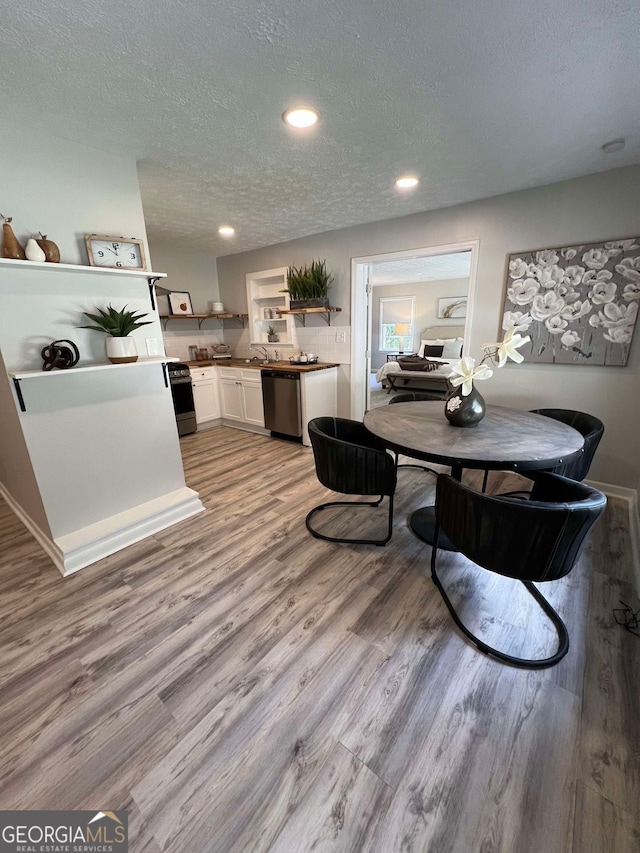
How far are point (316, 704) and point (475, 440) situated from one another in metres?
1.42

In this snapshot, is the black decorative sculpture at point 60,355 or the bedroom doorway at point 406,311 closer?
the black decorative sculpture at point 60,355

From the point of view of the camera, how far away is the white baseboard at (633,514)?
77.7 inches

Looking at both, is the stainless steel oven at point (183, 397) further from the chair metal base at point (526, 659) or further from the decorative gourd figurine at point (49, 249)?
the chair metal base at point (526, 659)

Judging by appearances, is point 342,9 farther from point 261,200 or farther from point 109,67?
point 261,200

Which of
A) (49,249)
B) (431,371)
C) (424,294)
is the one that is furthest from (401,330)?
(49,249)

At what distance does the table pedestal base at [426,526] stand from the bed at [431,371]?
4.11 metres

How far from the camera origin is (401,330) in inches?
367

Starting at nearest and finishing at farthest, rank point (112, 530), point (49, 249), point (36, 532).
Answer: point (49, 249), point (112, 530), point (36, 532)

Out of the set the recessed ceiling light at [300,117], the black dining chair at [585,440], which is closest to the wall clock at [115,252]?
the recessed ceiling light at [300,117]

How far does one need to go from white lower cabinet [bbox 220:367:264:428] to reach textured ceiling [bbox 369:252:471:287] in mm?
2736

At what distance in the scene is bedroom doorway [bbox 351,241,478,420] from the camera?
14.3 ft

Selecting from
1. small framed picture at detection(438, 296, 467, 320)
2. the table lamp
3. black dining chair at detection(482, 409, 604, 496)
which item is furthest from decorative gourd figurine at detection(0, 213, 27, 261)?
the table lamp

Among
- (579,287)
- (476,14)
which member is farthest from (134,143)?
(579,287)

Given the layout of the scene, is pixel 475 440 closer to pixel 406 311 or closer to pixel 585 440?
pixel 585 440
